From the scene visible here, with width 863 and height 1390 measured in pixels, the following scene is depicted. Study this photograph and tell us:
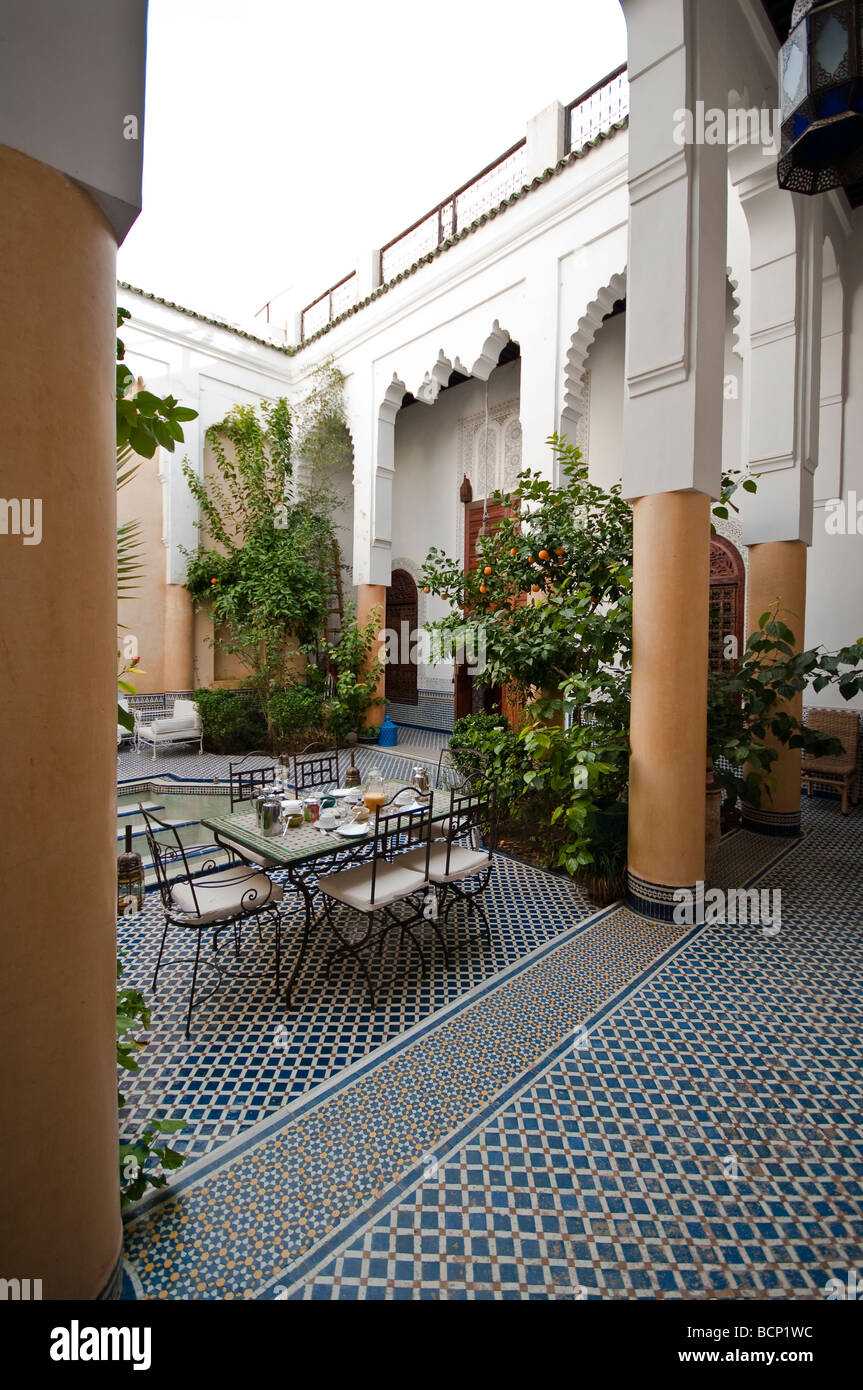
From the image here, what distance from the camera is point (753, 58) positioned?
3721mm

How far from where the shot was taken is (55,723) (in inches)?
39.4

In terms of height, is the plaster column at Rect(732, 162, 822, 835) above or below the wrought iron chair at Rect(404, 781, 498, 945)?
above

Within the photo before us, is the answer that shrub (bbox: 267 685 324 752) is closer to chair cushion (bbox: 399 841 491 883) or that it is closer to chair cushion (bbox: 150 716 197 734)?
chair cushion (bbox: 150 716 197 734)

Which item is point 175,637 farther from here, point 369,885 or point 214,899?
point 369,885

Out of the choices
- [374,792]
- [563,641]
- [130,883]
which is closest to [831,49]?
[563,641]

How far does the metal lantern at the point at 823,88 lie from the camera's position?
1.81 meters

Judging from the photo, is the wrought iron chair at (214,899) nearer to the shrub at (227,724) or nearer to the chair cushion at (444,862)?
the chair cushion at (444,862)

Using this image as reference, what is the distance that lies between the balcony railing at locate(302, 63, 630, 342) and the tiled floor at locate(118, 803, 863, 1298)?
531 centimetres

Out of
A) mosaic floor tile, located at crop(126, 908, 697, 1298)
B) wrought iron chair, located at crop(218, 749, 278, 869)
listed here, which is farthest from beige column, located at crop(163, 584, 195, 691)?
mosaic floor tile, located at crop(126, 908, 697, 1298)

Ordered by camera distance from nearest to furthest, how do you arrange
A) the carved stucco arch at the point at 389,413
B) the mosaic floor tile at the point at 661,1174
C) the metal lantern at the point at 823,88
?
the mosaic floor tile at the point at 661,1174 < the metal lantern at the point at 823,88 < the carved stucco arch at the point at 389,413

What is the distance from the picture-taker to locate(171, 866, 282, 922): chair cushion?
2580 mm

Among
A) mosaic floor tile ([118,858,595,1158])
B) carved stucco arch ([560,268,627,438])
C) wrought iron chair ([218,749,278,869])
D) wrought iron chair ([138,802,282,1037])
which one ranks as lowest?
mosaic floor tile ([118,858,595,1158])

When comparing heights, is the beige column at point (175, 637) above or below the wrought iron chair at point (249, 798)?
above

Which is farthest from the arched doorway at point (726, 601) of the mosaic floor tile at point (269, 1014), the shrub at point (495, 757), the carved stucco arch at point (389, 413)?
the mosaic floor tile at point (269, 1014)
